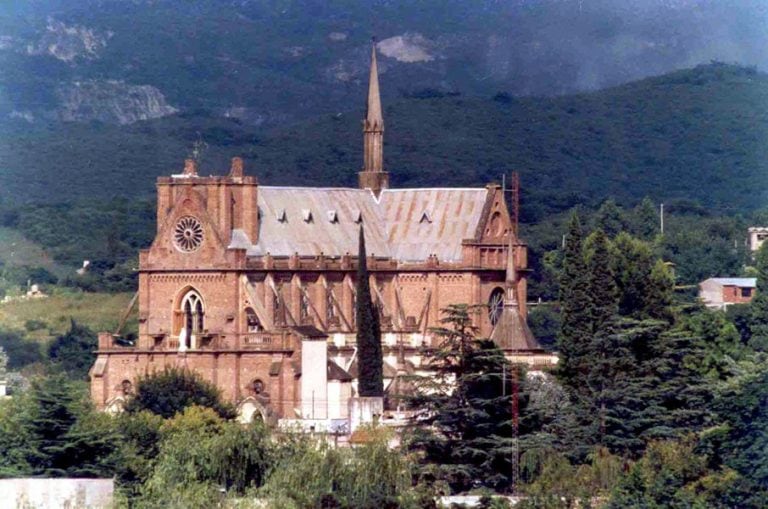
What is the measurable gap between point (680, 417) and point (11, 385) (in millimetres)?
36460

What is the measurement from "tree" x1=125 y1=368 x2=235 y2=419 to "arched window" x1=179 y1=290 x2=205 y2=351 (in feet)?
14.0

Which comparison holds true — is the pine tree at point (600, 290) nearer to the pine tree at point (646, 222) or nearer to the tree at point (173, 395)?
the tree at point (173, 395)

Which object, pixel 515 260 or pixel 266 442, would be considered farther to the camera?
pixel 515 260

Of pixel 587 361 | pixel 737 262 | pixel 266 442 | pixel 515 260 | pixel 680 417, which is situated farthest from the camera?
pixel 737 262

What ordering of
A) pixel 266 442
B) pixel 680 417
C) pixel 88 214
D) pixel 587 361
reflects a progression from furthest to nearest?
pixel 88 214, pixel 587 361, pixel 680 417, pixel 266 442

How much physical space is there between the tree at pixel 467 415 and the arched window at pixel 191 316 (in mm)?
20951

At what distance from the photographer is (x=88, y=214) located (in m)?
187

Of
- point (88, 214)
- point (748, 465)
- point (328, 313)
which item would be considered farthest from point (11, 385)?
point (88, 214)

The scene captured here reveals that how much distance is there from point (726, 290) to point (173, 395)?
5301cm

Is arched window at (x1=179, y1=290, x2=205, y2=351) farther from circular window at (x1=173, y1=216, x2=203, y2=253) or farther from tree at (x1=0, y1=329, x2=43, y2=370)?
tree at (x1=0, y1=329, x2=43, y2=370)

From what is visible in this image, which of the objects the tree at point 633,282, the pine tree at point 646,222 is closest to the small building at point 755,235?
the pine tree at point 646,222

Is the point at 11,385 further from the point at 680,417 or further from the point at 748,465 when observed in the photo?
the point at 748,465

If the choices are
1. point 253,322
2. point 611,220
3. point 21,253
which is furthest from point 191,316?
point 21,253

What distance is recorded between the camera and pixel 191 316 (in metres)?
107
